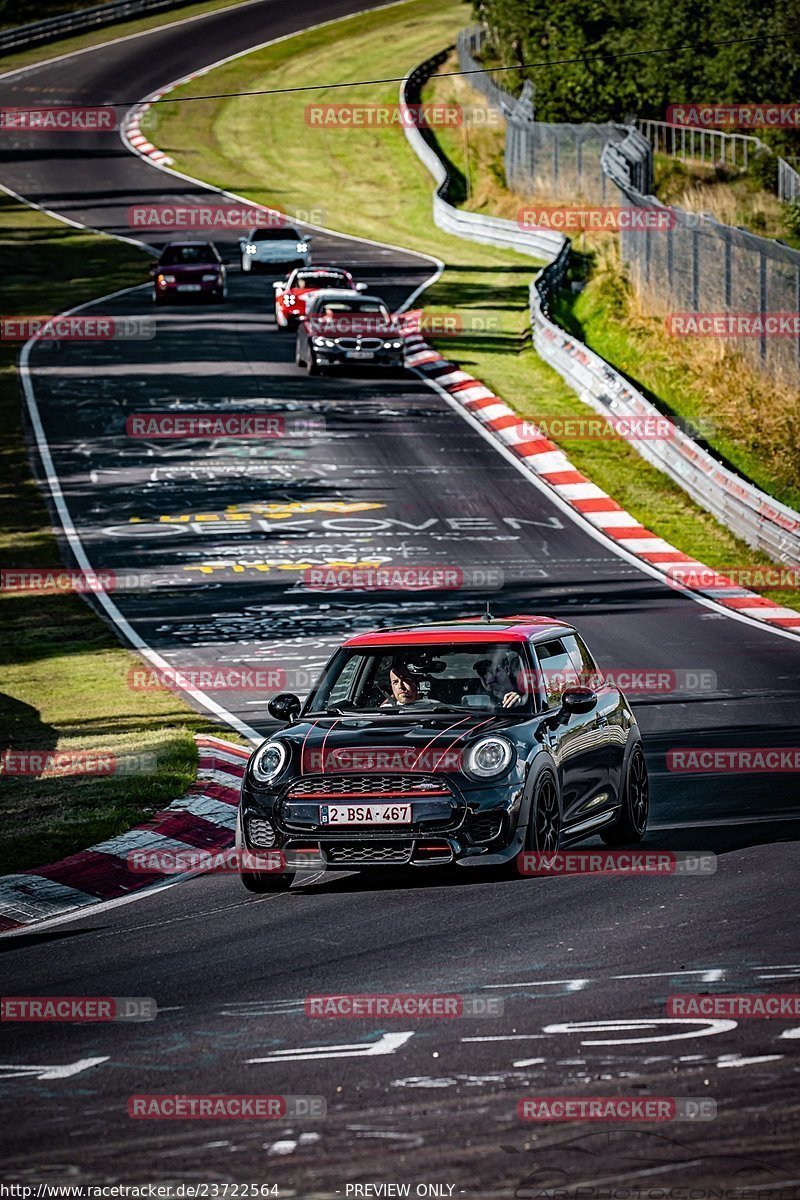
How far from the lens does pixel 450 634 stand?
39.6ft

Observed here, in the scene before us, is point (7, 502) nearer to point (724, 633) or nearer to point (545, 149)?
point (724, 633)

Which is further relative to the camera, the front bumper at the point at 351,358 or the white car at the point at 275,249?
the white car at the point at 275,249

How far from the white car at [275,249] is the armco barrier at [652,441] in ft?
19.3

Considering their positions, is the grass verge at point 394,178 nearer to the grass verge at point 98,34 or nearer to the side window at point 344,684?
the grass verge at point 98,34

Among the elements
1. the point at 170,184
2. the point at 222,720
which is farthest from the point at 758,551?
the point at 170,184

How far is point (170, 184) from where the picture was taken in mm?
67312

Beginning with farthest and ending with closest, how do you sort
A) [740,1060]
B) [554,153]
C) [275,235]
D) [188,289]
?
[554,153] < [275,235] < [188,289] < [740,1060]

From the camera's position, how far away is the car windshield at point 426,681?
1164cm

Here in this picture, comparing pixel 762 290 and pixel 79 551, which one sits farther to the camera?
pixel 762 290

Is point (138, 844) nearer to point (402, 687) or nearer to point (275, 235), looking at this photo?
point (402, 687)

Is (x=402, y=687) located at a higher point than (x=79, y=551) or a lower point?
higher

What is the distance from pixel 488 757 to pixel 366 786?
0.70 metres

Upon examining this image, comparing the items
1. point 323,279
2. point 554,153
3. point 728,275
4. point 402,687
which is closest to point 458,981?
point 402,687

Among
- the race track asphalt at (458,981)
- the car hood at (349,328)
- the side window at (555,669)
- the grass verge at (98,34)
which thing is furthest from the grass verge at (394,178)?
the side window at (555,669)
